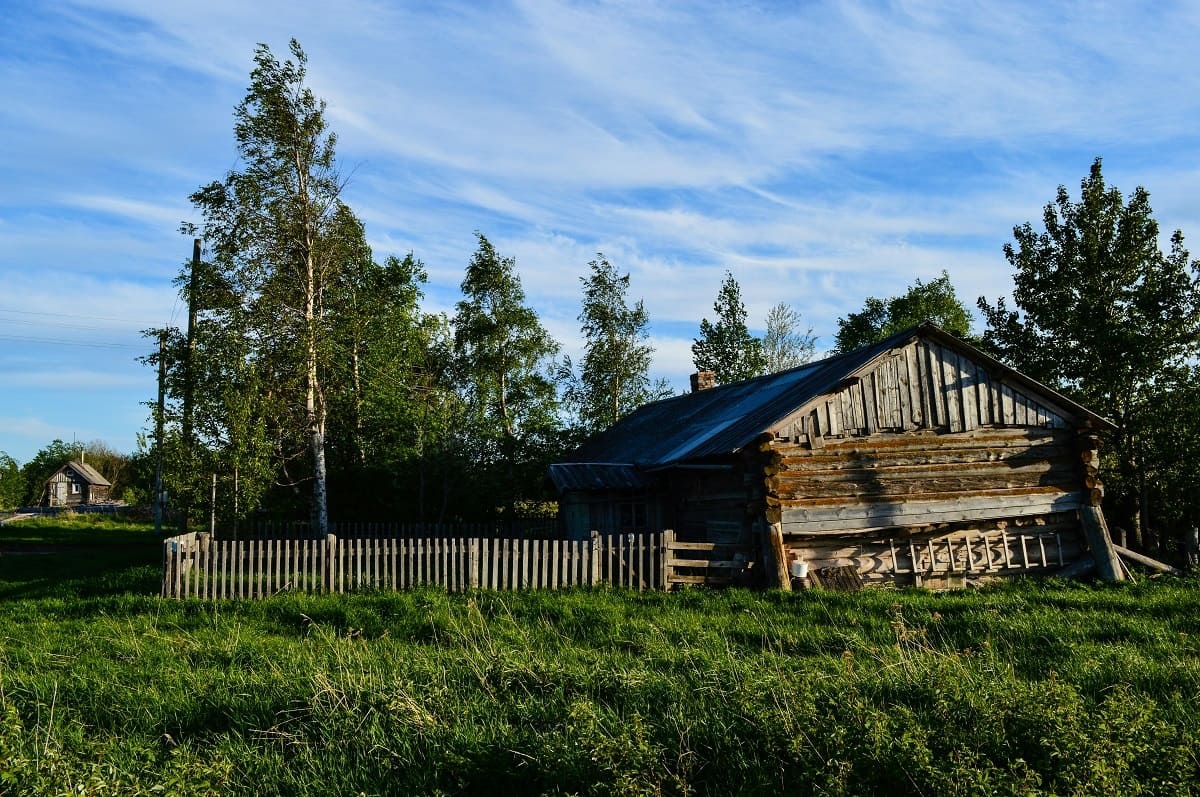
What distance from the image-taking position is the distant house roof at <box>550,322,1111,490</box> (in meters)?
17.8

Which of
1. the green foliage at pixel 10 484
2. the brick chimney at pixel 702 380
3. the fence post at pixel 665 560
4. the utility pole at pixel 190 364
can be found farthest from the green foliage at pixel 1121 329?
the green foliage at pixel 10 484

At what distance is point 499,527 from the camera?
27.1 m

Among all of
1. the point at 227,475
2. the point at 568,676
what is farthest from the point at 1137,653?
the point at 227,475

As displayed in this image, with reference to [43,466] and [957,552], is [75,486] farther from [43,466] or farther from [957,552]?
[957,552]

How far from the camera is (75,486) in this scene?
72.5 metres

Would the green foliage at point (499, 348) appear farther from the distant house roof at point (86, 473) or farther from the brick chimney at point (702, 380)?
the distant house roof at point (86, 473)

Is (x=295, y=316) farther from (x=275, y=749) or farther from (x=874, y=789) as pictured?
(x=874, y=789)

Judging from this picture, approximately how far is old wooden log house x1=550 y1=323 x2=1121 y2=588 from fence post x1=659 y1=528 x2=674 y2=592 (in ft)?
0.69

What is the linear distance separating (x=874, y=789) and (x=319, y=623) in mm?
9180

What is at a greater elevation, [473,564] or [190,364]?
[190,364]

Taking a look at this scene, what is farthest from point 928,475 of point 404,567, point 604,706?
point 604,706

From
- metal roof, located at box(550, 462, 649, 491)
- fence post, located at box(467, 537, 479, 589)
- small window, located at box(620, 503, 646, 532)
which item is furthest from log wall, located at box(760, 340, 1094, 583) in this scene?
fence post, located at box(467, 537, 479, 589)

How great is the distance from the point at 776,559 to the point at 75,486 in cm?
7374

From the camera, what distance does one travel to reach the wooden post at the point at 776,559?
1598 centimetres
